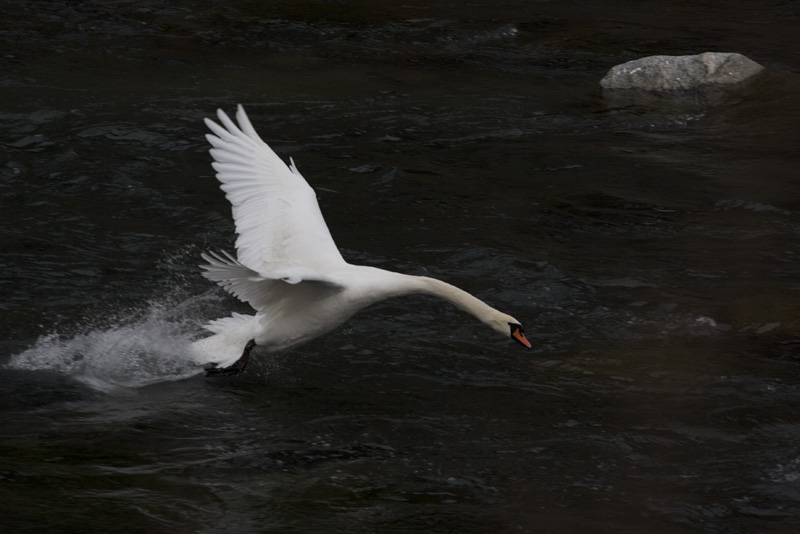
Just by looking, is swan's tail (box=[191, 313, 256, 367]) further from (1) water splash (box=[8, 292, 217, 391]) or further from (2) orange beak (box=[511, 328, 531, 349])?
(2) orange beak (box=[511, 328, 531, 349])

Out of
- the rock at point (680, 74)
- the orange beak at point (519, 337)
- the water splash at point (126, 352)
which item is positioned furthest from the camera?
the rock at point (680, 74)

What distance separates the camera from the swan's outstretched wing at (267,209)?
7598mm

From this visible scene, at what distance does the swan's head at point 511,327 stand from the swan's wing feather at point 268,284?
962 mm

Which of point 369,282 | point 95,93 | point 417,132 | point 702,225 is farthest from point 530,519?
point 95,93

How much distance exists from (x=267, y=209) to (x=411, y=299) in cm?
146

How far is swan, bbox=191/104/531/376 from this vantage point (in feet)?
23.6

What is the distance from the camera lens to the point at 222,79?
13750mm

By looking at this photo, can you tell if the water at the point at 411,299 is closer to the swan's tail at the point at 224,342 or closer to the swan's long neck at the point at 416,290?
the swan's tail at the point at 224,342

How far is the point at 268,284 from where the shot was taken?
24.3 ft

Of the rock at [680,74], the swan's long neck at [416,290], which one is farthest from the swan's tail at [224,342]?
the rock at [680,74]

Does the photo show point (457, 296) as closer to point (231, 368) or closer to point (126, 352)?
point (231, 368)

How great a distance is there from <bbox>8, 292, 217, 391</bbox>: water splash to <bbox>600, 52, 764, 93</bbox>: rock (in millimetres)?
7237

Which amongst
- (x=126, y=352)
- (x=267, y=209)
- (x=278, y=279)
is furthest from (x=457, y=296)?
(x=126, y=352)

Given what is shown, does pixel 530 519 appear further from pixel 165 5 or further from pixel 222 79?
pixel 165 5
